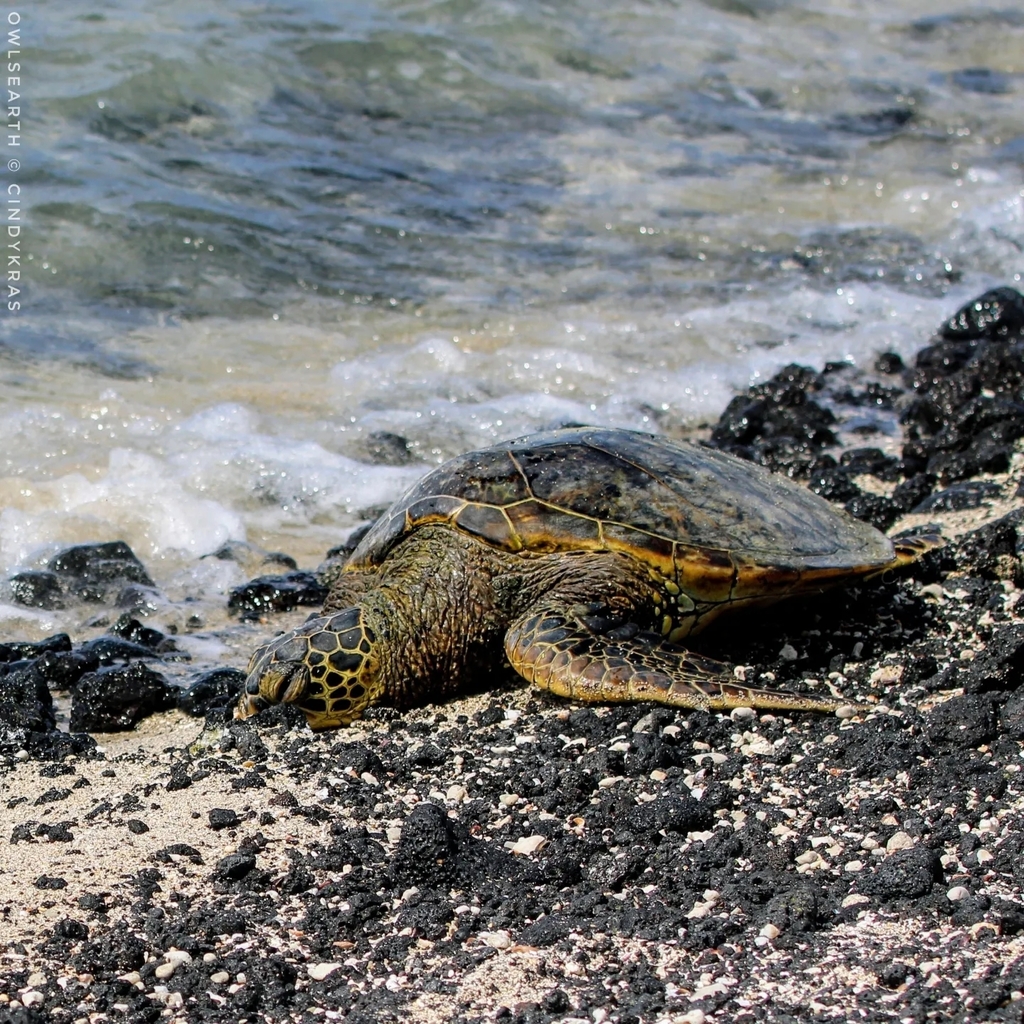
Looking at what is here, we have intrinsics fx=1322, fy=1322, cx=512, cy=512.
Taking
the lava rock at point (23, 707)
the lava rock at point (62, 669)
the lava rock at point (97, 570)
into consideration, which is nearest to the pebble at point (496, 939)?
the lava rock at point (23, 707)

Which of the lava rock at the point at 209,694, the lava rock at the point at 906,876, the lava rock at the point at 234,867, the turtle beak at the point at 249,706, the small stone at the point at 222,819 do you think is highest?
the lava rock at the point at 906,876

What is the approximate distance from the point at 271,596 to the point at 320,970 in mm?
2927

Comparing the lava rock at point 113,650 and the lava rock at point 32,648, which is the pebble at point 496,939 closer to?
the lava rock at point 113,650

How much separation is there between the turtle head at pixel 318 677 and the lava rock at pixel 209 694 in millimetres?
373

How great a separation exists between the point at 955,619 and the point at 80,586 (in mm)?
3595

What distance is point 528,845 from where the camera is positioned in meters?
3.29

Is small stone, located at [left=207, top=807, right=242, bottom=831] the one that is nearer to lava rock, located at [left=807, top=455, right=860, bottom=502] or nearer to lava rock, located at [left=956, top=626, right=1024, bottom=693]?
lava rock, located at [left=956, top=626, right=1024, bottom=693]

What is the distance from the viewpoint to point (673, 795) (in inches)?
135

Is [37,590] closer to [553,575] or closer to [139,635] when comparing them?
[139,635]

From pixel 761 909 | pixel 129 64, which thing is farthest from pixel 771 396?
pixel 129 64

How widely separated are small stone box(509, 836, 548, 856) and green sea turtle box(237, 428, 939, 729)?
2.53ft

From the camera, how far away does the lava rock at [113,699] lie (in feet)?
14.9

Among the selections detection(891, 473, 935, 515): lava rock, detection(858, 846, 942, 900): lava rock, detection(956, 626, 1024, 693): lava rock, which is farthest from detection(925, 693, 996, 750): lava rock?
detection(891, 473, 935, 515): lava rock

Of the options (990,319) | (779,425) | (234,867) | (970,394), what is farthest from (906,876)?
(990,319)
